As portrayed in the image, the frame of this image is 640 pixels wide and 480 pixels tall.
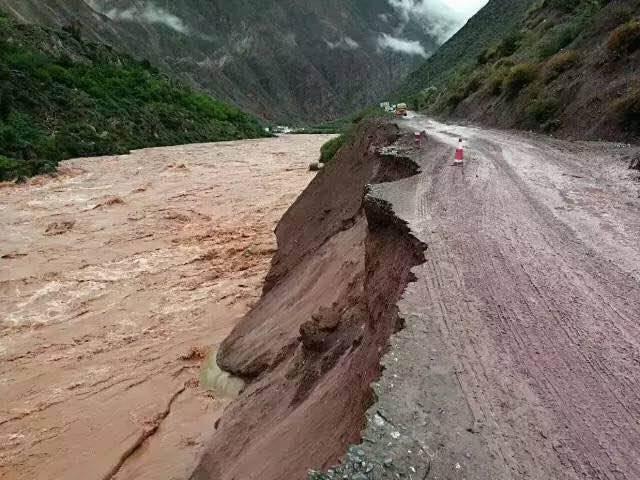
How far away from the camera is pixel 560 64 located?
1945 cm

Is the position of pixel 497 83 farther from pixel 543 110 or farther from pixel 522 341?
pixel 522 341

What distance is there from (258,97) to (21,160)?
115735 millimetres

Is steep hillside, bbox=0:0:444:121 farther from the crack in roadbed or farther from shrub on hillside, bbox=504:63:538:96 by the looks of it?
the crack in roadbed

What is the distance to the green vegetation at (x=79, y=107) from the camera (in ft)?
131

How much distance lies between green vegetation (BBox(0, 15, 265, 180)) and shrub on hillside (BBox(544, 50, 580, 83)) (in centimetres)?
2702

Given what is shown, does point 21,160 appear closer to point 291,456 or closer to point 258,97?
point 291,456

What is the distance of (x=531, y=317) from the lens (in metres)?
4.87

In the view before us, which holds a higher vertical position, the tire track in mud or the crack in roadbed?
the tire track in mud

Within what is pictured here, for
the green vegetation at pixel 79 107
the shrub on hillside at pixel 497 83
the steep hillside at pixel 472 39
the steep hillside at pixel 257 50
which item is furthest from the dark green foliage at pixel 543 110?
the steep hillside at pixel 257 50

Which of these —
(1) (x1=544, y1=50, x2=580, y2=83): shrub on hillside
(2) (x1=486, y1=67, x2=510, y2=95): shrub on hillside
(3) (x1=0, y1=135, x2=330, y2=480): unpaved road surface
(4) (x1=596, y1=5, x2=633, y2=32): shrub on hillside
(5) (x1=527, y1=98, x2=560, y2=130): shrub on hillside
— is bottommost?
(3) (x1=0, y1=135, x2=330, y2=480): unpaved road surface

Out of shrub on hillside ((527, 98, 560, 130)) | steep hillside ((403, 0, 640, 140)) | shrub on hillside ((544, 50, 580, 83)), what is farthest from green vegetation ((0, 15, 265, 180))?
shrub on hillside ((544, 50, 580, 83))

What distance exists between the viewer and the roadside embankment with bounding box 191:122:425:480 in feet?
16.7

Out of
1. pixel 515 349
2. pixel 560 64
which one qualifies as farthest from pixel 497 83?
pixel 515 349

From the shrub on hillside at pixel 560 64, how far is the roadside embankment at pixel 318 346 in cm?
988
